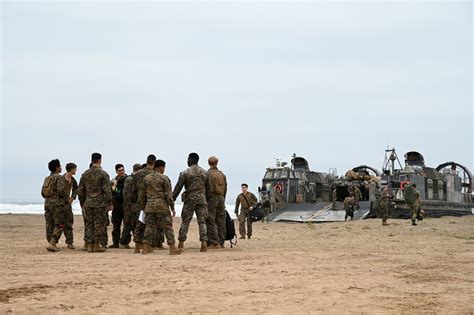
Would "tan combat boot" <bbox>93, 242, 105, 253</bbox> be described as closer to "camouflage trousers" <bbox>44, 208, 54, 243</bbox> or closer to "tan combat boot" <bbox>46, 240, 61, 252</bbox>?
"tan combat boot" <bbox>46, 240, 61, 252</bbox>

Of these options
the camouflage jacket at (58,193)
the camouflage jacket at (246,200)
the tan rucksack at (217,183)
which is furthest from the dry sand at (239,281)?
the camouflage jacket at (246,200)

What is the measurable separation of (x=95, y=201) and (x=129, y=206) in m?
1.00

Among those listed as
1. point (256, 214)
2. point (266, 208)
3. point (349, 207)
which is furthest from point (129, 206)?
point (266, 208)

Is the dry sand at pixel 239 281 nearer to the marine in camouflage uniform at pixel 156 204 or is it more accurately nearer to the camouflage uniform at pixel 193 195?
the marine in camouflage uniform at pixel 156 204

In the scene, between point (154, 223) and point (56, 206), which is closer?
point (154, 223)

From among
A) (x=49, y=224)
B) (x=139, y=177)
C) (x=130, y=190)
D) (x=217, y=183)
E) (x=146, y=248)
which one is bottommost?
(x=146, y=248)

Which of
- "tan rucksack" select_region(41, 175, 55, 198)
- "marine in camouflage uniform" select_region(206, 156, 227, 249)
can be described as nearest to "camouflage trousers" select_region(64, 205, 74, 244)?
"tan rucksack" select_region(41, 175, 55, 198)

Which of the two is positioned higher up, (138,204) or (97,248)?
(138,204)

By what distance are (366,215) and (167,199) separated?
16.6 m

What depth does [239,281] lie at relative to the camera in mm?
7445

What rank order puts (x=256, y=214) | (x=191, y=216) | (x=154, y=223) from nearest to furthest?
(x=154, y=223) < (x=191, y=216) < (x=256, y=214)

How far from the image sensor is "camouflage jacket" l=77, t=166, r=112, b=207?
450 inches

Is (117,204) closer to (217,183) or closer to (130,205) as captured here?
(130,205)

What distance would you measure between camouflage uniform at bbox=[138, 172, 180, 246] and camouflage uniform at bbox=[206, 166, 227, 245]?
49.7 inches
